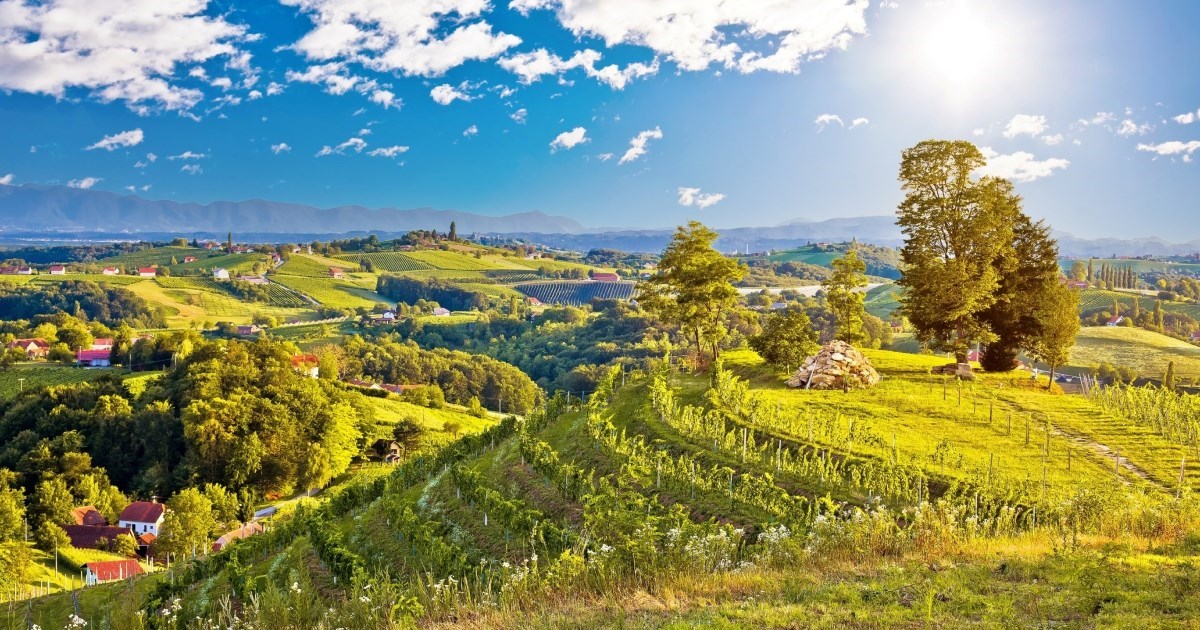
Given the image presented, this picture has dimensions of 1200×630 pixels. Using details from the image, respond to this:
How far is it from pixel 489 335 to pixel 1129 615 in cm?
13757

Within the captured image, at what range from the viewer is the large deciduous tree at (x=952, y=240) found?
2606 centimetres

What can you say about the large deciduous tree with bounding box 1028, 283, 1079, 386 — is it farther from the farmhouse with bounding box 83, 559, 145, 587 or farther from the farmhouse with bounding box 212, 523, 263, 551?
the farmhouse with bounding box 83, 559, 145, 587

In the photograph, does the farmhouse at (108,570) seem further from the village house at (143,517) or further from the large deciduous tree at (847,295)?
the large deciduous tree at (847,295)

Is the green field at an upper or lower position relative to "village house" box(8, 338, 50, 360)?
lower

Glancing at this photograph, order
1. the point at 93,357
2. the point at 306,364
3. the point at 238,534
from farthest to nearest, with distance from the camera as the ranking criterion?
the point at 93,357
the point at 306,364
the point at 238,534

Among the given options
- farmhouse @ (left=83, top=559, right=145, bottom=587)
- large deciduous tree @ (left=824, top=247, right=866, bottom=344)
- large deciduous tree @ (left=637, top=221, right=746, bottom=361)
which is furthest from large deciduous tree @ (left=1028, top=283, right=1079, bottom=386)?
farmhouse @ (left=83, top=559, right=145, bottom=587)

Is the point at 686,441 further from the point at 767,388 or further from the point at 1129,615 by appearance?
the point at 1129,615

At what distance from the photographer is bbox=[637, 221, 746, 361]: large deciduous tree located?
2880 cm

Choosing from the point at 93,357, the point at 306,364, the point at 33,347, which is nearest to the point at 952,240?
the point at 306,364

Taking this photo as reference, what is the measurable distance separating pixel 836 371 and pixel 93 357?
9020 cm

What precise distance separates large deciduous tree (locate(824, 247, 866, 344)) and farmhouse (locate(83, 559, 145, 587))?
3864cm

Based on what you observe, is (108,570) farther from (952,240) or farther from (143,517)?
(952,240)

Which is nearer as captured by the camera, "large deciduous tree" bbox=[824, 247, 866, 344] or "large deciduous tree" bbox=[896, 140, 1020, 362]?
"large deciduous tree" bbox=[896, 140, 1020, 362]

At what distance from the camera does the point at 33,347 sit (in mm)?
85812
